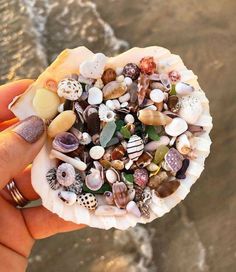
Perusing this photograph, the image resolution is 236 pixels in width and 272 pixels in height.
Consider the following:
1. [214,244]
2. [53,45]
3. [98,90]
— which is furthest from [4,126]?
[214,244]

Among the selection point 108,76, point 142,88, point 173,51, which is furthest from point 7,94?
point 173,51

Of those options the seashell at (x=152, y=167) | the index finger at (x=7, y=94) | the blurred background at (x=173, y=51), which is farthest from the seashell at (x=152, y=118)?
the blurred background at (x=173, y=51)

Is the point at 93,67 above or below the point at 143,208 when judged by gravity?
above

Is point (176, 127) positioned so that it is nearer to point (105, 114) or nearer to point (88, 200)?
point (105, 114)

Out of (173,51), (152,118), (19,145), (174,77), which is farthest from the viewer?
(173,51)

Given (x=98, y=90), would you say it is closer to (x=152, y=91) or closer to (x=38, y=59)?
(x=152, y=91)

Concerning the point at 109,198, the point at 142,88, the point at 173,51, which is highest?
the point at 142,88

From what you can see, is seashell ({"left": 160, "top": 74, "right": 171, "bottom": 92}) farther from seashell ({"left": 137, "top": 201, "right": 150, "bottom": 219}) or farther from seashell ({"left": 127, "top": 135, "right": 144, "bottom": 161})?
seashell ({"left": 137, "top": 201, "right": 150, "bottom": 219})
